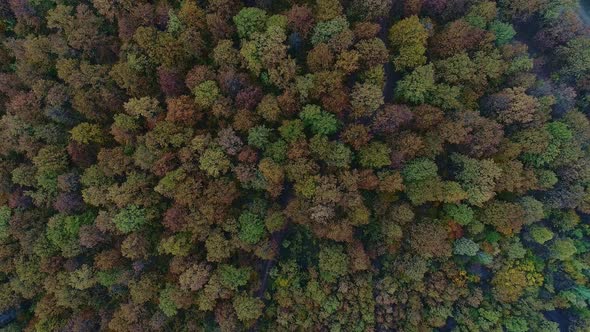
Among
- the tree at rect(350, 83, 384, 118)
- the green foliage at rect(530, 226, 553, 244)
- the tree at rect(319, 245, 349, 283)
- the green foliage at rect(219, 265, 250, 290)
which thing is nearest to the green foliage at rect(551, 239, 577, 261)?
the green foliage at rect(530, 226, 553, 244)

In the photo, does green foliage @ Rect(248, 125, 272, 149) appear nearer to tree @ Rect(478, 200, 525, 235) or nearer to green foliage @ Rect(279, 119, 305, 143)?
green foliage @ Rect(279, 119, 305, 143)

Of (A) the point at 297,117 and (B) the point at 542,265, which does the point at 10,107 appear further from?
(B) the point at 542,265

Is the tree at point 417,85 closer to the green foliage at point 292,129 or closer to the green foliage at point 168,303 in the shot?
the green foliage at point 292,129

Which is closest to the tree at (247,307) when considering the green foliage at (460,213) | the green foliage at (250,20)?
the green foliage at (460,213)

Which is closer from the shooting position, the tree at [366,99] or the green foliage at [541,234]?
the tree at [366,99]

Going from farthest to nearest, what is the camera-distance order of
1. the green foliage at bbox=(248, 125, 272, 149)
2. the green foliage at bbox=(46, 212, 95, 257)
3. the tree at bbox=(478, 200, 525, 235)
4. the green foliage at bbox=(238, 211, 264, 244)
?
the tree at bbox=(478, 200, 525, 235) → the green foliage at bbox=(46, 212, 95, 257) → the green foliage at bbox=(238, 211, 264, 244) → the green foliage at bbox=(248, 125, 272, 149)

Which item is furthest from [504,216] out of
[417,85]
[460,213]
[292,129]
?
[292,129]

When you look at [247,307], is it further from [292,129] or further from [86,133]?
[86,133]

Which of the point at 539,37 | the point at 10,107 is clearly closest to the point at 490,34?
the point at 539,37

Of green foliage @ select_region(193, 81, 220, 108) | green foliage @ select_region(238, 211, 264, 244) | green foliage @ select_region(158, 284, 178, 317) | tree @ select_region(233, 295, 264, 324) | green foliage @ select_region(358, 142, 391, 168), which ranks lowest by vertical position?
tree @ select_region(233, 295, 264, 324)
